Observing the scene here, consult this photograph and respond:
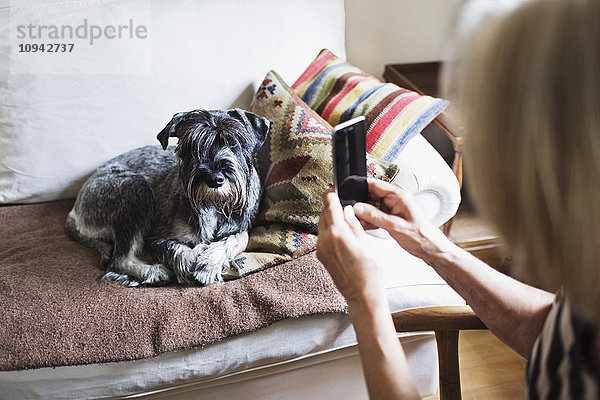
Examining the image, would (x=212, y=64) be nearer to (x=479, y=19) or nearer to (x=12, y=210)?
(x=12, y=210)

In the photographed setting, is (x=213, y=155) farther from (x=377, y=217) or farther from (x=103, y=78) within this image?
(x=103, y=78)

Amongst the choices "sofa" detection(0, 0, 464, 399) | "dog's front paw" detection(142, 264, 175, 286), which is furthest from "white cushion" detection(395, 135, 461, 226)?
"dog's front paw" detection(142, 264, 175, 286)

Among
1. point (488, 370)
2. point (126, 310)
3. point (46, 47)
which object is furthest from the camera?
point (488, 370)

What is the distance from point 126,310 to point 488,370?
4.43 ft

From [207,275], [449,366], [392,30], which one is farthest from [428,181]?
[392,30]

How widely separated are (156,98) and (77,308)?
803 millimetres

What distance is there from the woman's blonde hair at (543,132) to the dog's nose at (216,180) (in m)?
0.85

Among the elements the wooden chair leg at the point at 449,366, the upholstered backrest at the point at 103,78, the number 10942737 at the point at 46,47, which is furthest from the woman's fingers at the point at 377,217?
the number 10942737 at the point at 46,47

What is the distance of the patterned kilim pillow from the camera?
157cm

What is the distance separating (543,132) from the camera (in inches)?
25.3

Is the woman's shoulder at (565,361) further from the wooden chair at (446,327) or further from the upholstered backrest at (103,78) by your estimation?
the upholstered backrest at (103,78)

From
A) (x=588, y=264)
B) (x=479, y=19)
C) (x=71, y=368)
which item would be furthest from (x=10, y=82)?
(x=588, y=264)

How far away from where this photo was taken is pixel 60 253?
1.69 meters

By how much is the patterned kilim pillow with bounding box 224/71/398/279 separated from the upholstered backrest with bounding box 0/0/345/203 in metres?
0.35
